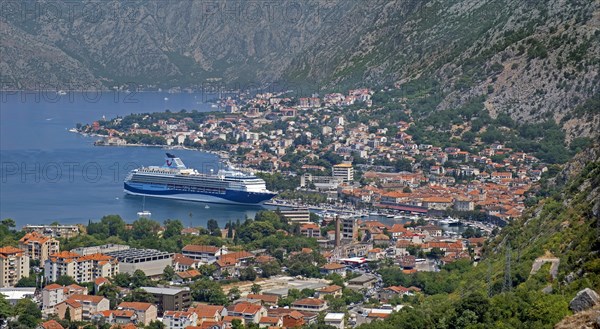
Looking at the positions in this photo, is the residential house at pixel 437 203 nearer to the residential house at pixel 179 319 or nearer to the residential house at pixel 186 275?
the residential house at pixel 186 275

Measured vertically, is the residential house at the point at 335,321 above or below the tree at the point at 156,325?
above

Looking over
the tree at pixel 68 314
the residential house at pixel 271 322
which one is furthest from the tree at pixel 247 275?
the residential house at pixel 271 322

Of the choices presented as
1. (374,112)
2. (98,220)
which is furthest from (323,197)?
(374,112)

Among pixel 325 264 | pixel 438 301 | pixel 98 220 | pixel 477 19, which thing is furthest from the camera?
pixel 477 19

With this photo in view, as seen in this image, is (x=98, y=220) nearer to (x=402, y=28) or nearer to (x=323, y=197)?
(x=323, y=197)

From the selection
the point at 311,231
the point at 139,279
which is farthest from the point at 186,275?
the point at 311,231

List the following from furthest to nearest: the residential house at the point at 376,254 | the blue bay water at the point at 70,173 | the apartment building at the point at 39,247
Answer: the blue bay water at the point at 70,173 → the residential house at the point at 376,254 → the apartment building at the point at 39,247

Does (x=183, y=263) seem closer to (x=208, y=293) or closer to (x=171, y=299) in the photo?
(x=208, y=293)
